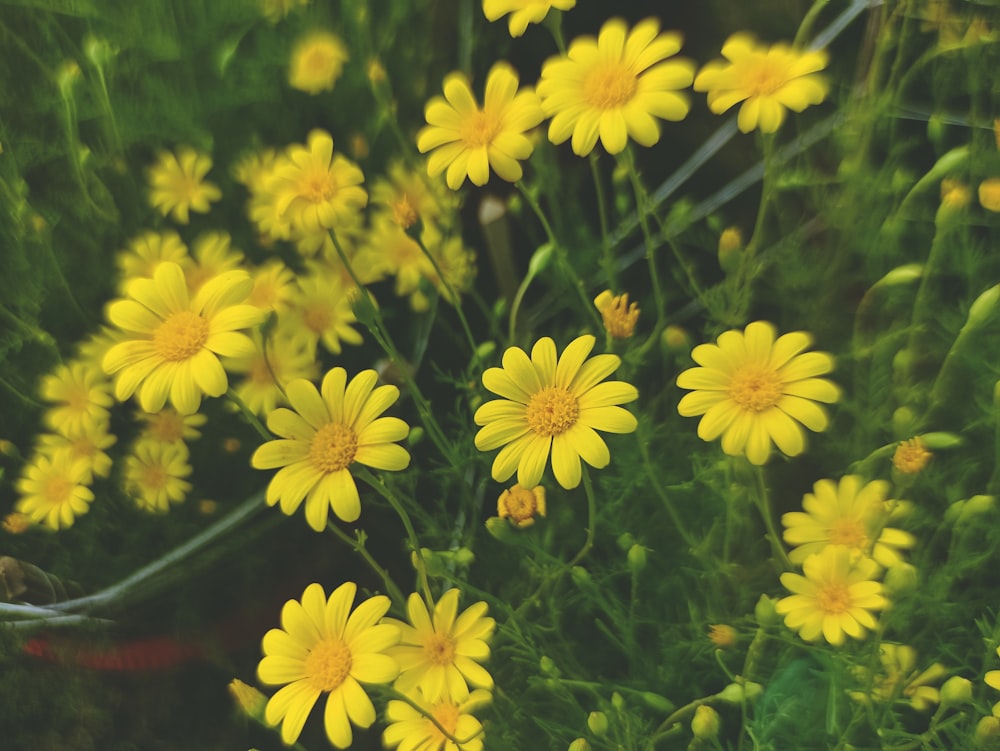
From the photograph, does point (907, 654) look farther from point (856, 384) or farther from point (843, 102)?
point (843, 102)

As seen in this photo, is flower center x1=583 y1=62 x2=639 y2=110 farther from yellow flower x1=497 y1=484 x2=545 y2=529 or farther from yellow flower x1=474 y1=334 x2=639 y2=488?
yellow flower x1=497 y1=484 x2=545 y2=529

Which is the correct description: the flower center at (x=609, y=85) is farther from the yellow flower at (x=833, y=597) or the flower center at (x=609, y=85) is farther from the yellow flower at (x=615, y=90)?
the yellow flower at (x=833, y=597)

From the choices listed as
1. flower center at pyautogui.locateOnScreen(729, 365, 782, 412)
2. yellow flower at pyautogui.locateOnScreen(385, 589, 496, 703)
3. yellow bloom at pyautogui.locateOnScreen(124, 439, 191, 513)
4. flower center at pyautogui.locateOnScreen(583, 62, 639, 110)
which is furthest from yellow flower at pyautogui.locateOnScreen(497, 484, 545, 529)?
yellow bloom at pyautogui.locateOnScreen(124, 439, 191, 513)

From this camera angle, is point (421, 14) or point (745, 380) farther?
point (421, 14)

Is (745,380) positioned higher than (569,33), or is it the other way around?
(569,33)

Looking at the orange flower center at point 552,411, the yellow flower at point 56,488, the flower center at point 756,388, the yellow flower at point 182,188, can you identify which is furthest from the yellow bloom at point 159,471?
the flower center at point 756,388

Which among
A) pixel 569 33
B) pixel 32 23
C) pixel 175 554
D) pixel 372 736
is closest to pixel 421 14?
pixel 569 33

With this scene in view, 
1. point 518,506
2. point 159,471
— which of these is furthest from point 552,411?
point 159,471
